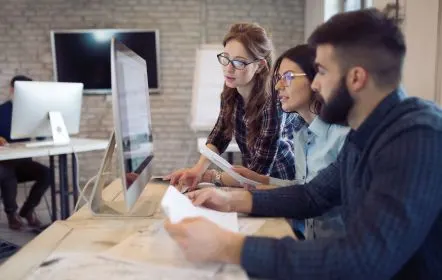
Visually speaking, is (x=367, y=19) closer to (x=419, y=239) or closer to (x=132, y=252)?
(x=419, y=239)

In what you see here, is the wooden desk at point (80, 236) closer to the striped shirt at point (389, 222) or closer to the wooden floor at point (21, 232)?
the striped shirt at point (389, 222)

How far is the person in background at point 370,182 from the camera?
618mm

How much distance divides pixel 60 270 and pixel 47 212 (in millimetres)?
3364

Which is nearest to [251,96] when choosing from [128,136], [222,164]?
[222,164]

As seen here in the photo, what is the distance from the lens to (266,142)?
5.19 ft

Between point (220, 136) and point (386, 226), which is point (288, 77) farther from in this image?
point (386, 226)

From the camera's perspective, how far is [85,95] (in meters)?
4.83

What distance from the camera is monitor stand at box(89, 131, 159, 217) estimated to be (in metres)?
1.12

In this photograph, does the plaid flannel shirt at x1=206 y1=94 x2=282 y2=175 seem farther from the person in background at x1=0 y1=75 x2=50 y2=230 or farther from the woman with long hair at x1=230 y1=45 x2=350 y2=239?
the person in background at x1=0 y1=75 x2=50 y2=230

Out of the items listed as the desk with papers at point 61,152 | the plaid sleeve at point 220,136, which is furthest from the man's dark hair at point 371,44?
the desk with papers at point 61,152

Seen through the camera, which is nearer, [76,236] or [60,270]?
[60,270]

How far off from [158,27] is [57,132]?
2254mm

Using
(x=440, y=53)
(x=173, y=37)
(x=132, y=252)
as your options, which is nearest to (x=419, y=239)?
(x=132, y=252)

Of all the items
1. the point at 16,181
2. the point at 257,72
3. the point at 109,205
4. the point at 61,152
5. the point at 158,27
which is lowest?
the point at 16,181
